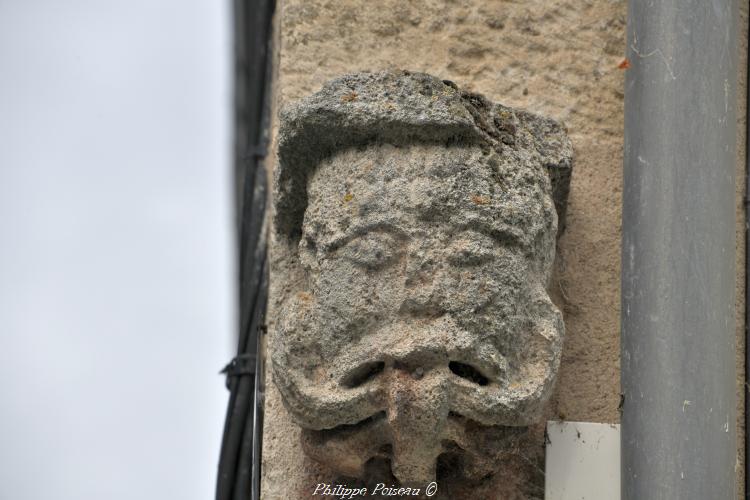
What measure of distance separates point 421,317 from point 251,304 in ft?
3.11

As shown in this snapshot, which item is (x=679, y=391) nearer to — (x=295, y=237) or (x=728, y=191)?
(x=728, y=191)

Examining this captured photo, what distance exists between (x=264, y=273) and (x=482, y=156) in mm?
865

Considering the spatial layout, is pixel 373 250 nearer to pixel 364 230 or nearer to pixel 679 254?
pixel 364 230

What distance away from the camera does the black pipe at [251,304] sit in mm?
2941

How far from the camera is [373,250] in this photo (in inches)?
83.8

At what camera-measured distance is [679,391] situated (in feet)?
7.61

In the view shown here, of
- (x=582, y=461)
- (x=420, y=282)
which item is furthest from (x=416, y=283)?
(x=582, y=461)

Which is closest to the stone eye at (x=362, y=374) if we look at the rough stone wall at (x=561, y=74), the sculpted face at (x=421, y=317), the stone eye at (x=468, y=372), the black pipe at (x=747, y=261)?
the sculpted face at (x=421, y=317)

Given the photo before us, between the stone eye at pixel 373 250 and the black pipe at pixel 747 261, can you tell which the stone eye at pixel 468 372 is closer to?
the stone eye at pixel 373 250

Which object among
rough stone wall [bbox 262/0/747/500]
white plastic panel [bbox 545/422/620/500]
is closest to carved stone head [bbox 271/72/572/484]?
white plastic panel [bbox 545/422/620/500]

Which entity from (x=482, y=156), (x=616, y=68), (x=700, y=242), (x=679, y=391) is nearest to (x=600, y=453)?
(x=679, y=391)

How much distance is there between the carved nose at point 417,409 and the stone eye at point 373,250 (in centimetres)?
17

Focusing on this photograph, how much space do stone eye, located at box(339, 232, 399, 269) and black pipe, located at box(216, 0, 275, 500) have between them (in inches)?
19.8

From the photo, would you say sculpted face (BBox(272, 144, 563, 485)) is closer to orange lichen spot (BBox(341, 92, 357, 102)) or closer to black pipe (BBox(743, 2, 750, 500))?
orange lichen spot (BBox(341, 92, 357, 102))
